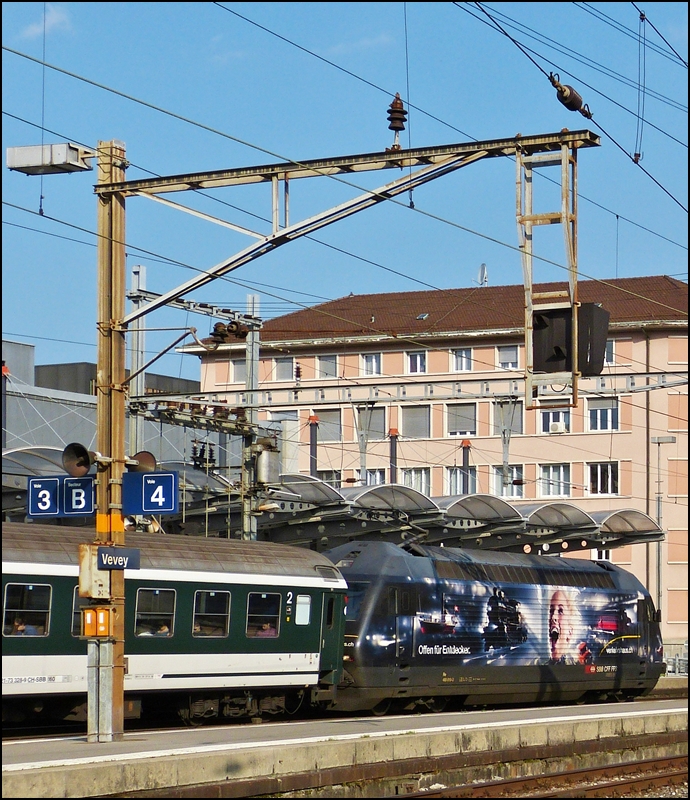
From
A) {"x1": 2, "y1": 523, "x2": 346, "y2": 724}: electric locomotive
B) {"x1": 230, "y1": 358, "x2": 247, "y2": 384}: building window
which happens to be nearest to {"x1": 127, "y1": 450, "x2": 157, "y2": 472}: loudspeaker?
{"x1": 2, "y1": 523, "x2": 346, "y2": 724}: electric locomotive

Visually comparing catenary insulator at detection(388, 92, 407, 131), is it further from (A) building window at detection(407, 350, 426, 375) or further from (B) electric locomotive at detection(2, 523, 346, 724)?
(A) building window at detection(407, 350, 426, 375)

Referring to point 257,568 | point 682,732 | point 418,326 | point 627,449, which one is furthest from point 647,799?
point 418,326

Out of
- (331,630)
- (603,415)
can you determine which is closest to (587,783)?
(331,630)

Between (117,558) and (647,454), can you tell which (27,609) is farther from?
(647,454)

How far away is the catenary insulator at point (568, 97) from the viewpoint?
17.3 meters

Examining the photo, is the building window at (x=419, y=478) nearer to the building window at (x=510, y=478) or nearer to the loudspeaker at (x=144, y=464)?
the building window at (x=510, y=478)

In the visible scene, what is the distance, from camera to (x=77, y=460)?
17344 mm

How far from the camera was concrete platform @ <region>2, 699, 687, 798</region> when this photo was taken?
1321 centimetres

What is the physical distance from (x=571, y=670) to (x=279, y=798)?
17623 millimetres

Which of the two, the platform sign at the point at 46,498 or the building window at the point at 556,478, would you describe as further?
the building window at the point at 556,478

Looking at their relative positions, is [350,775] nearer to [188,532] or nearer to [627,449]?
[188,532]

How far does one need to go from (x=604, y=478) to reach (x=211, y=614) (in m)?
49.2

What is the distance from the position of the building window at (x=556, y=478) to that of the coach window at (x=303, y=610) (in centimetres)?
4689

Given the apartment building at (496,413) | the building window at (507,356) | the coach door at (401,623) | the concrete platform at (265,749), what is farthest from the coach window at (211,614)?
the building window at (507,356)
